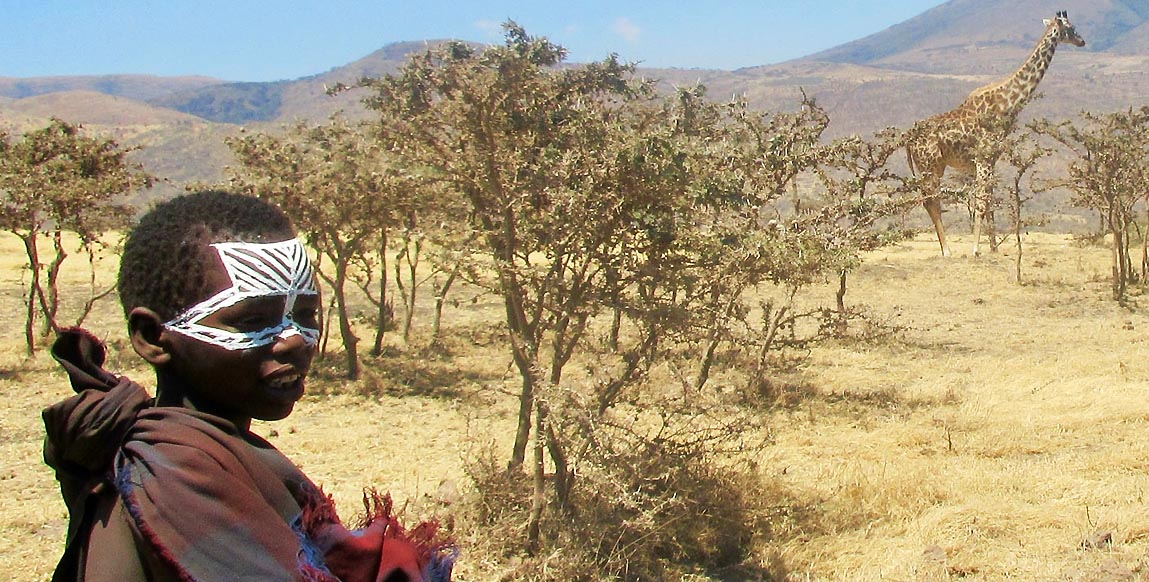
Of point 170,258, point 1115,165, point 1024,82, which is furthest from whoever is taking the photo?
point 1024,82

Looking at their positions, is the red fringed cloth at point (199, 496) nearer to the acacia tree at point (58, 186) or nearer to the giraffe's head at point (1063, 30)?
the acacia tree at point (58, 186)

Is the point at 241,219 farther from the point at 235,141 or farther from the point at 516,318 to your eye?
the point at 235,141

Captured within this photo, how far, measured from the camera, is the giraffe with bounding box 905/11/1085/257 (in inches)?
781

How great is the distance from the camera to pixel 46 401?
1045 cm

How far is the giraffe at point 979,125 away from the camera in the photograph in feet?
65.1

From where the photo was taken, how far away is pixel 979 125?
2047 cm

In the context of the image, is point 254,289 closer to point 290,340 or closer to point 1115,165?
point 290,340

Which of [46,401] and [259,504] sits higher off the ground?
[259,504]

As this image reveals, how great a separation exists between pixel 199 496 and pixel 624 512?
4.95m

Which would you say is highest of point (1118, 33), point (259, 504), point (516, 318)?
point (1118, 33)

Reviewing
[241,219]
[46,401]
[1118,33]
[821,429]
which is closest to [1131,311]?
[821,429]

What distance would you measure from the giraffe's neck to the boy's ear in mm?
22429

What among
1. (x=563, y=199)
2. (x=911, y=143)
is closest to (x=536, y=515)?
(x=563, y=199)

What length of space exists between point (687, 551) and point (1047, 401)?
545cm
